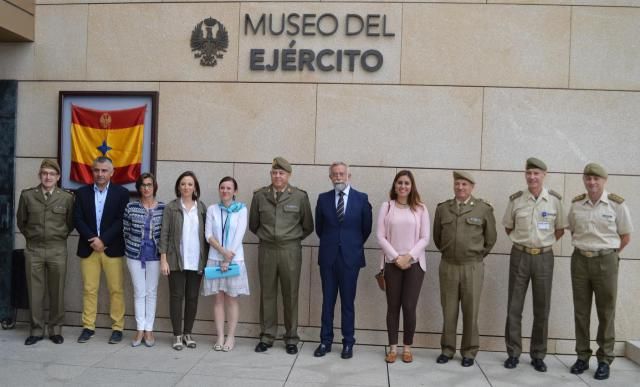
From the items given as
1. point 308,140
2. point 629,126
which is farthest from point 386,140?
point 629,126

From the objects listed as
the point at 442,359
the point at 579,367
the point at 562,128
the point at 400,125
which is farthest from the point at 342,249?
the point at 562,128

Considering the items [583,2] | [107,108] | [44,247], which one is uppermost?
[583,2]

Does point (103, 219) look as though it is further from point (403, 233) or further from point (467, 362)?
point (467, 362)

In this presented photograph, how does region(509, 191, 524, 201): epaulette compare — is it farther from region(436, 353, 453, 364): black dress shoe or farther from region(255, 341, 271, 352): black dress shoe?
region(255, 341, 271, 352): black dress shoe

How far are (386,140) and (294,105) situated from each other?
1084 mm

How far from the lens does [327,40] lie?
6.17 meters

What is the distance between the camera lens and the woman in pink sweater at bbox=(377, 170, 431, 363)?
5340 millimetres

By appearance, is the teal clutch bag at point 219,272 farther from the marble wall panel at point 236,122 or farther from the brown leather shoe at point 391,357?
the brown leather shoe at point 391,357

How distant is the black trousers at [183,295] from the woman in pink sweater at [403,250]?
1.94 m

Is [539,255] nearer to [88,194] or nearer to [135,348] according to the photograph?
[135,348]

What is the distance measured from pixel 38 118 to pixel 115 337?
2.73 m

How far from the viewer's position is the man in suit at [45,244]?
5711mm

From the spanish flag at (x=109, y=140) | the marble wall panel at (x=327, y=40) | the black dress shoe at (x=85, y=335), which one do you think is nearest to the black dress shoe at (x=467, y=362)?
the marble wall panel at (x=327, y=40)

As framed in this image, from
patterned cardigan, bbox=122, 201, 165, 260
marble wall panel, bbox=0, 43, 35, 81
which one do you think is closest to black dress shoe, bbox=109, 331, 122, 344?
patterned cardigan, bbox=122, 201, 165, 260
